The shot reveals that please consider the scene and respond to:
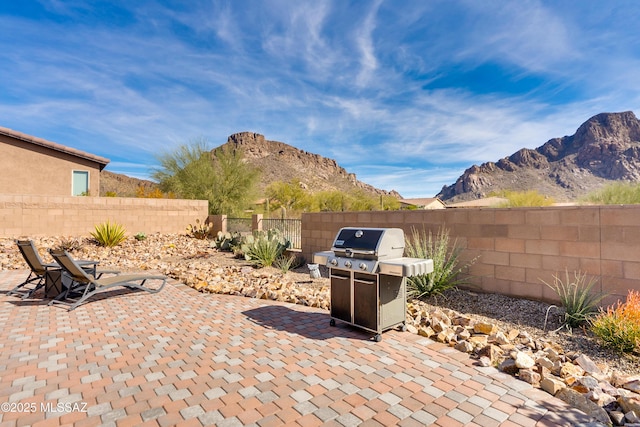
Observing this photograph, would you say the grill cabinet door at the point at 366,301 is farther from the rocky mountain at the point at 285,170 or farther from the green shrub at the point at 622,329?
the rocky mountain at the point at 285,170

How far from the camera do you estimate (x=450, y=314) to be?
464cm

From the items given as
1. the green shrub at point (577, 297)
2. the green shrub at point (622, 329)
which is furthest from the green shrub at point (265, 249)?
the green shrub at point (622, 329)

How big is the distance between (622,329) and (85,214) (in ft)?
50.9

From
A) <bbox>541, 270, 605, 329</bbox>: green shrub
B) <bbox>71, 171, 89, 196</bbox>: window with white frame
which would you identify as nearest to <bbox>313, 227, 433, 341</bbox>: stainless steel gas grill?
<bbox>541, 270, 605, 329</bbox>: green shrub

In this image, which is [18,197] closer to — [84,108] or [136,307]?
[84,108]

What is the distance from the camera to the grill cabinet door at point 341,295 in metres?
3.86

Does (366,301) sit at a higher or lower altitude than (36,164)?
lower

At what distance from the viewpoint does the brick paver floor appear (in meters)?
2.21

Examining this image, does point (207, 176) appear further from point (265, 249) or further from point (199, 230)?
point (265, 249)

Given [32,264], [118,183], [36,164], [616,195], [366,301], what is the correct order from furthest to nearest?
[118,183]
[36,164]
[616,195]
[32,264]
[366,301]

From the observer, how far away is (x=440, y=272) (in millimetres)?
5621

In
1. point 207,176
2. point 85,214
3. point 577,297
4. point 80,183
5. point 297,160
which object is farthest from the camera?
point 297,160

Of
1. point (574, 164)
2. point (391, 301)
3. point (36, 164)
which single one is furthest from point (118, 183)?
point (574, 164)

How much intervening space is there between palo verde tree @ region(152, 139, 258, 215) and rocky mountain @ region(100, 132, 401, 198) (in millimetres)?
15661
